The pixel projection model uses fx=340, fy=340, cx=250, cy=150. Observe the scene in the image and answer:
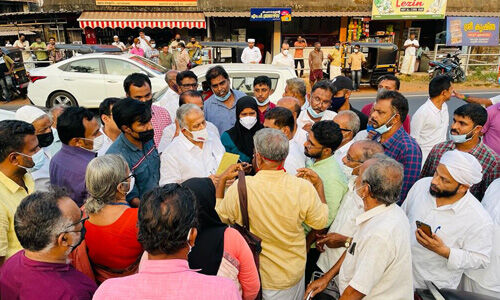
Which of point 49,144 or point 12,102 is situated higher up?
point 49,144

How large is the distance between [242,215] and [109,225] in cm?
82

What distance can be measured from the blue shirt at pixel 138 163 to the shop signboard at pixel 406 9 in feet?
57.1

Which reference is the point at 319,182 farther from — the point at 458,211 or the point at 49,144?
the point at 49,144

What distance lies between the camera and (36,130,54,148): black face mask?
3.47 meters

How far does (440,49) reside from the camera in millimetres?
17766

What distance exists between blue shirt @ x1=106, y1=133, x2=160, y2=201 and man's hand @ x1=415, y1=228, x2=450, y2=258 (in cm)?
223

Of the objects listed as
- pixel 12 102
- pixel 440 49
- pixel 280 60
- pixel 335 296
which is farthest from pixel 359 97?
pixel 12 102

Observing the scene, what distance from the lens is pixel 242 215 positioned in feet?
7.47

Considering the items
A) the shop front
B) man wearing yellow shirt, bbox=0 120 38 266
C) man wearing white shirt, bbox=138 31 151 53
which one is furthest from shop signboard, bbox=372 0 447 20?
man wearing yellow shirt, bbox=0 120 38 266

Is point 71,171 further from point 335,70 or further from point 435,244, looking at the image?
point 335,70

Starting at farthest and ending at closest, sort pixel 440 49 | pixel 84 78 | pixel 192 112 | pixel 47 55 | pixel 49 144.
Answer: pixel 440 49
pixel 47 55
pixel 84 78
pixel 49 144
pixel 192 112

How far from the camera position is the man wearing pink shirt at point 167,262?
134 centimetres

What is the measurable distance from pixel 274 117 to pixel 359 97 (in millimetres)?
10357

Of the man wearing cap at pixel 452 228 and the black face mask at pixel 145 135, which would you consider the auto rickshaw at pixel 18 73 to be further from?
the man wearing cap at pixel 452 228
